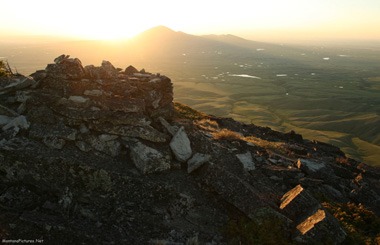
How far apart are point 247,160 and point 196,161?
4408 millimetres

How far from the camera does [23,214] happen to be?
10.6m

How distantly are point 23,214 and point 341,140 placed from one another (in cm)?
12858

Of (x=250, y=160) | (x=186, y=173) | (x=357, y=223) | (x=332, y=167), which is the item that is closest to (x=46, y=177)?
(x=186, y=173)

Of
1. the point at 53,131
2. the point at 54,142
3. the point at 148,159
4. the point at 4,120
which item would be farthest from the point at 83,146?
the point at 4,120

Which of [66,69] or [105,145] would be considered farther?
[66,69]

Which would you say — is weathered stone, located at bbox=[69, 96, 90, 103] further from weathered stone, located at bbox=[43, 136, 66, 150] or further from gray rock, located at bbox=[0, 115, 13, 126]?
gray rock, located at bbox=[0, 115, 13, 126]

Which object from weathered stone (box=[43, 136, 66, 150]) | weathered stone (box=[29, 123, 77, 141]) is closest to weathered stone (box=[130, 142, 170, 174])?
weathered stone (box=[29, 123, 77, 141])

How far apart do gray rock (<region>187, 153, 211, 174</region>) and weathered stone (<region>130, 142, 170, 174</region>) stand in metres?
1.03

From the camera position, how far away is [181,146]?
14.6m

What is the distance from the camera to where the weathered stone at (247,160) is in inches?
648

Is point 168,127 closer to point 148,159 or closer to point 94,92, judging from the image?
point 148,159

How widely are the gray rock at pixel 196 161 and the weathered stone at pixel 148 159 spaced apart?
1034 millimetres

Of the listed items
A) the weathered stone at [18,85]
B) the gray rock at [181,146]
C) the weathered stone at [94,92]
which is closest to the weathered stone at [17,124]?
the weathered stone at [94,92]

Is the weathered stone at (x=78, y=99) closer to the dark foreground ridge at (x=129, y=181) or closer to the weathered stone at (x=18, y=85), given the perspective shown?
the dark foreground ridge at (x=129, y=181)
